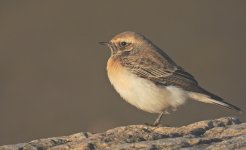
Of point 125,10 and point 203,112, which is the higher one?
point 125,10

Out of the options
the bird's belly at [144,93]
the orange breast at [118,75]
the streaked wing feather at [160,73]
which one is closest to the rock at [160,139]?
the bird's belly at [144,93]

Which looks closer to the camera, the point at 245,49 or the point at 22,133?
the point at 22,133

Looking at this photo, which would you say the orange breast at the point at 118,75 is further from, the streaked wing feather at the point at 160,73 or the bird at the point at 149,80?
the streaked wing feather at the point at 160,73

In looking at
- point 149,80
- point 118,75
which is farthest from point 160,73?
point 118,75

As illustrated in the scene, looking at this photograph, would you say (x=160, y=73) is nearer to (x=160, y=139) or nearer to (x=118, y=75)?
(x=118, y=75)

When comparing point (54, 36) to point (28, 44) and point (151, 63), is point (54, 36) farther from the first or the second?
point (151, 63)

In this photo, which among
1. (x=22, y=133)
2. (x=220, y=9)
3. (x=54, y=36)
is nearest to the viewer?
(x=22, y=133)

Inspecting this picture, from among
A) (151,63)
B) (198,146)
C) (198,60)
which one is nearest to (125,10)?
(198,60)
